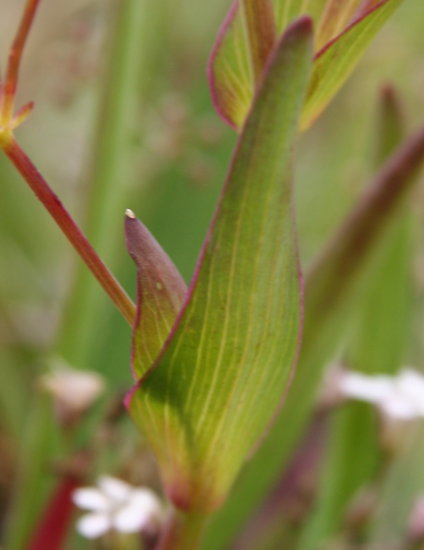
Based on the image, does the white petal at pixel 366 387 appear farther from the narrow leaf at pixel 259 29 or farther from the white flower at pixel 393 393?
the narrow leaf at pixel 259 29

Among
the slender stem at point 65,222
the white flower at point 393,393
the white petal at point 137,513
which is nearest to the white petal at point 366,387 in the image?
the white flower at point 393,393

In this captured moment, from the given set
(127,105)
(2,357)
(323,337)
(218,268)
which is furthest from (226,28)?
(2,357)

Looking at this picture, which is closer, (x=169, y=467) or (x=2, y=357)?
(x=169, y=467)

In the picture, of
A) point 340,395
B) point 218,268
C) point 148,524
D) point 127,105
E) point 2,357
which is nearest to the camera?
point 218,268

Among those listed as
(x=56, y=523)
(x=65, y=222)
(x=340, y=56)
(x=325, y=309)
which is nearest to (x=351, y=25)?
(x=340, y=56)

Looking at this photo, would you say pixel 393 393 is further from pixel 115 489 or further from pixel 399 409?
pixel 115 489

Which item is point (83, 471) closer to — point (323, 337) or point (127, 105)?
point (323, 337)

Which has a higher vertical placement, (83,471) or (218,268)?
(218,268)
